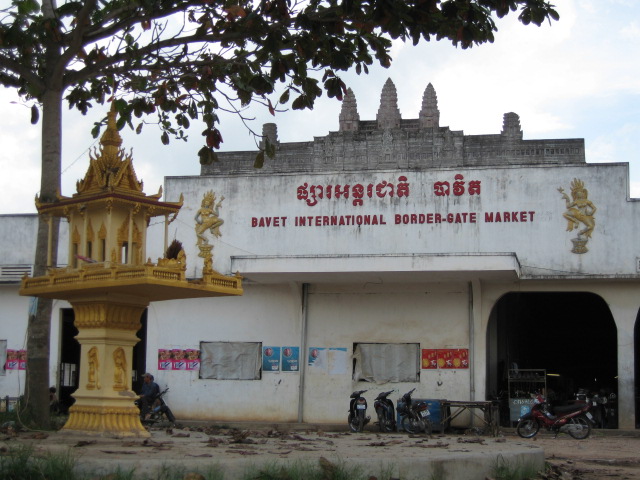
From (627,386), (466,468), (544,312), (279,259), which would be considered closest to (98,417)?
(466,468)

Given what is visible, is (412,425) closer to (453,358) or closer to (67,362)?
(453,358)

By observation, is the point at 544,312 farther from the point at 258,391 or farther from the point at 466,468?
the point at 466,468

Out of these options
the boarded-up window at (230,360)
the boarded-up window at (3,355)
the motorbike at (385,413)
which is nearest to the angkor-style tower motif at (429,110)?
the boarded-up window at (230,360)

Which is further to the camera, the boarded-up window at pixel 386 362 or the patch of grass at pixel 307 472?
the boarded-up window at pixel 386 362

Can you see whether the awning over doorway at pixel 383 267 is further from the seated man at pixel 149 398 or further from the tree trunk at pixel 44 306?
the tree trunk at pixel 44 306

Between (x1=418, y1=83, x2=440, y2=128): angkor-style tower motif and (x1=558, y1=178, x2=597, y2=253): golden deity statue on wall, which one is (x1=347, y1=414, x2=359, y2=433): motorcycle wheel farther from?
(x1=418, y1=83, x2=440, y2=128): angkor-style tower motif

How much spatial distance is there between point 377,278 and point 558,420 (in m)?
5.01

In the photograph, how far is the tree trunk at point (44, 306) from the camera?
36.3 feet

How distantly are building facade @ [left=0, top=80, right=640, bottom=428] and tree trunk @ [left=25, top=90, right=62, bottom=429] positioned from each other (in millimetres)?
8724

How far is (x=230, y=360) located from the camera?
880 inches

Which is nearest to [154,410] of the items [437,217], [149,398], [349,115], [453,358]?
[149,398]

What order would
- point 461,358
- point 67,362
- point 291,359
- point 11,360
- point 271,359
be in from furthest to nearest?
point 67,362
point 11,360
point 271,359
point 291,359
point 461,358

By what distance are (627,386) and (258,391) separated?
842 centimetres

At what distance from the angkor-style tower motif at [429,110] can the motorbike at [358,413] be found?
3274 centimetres
